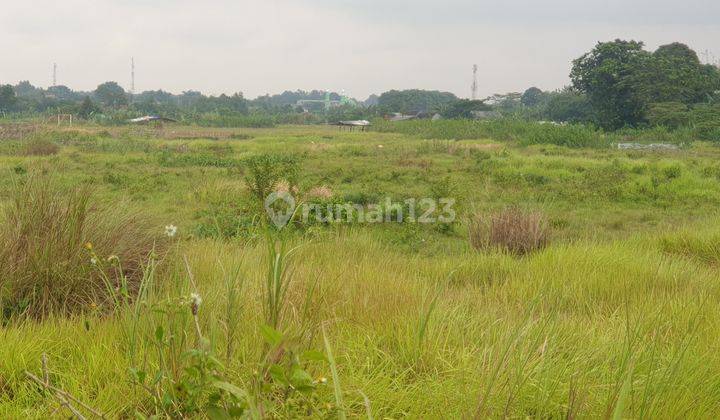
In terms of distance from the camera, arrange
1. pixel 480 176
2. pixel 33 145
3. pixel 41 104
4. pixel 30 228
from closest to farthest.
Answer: pixel 30 228 → pixel 480 176 → pixel 33 145 → pixel 41 104

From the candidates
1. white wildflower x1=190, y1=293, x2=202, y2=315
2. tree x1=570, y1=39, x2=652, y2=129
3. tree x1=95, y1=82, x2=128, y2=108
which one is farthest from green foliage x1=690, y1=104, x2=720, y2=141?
tree x1=95, y1=82, x2=128, y2=108

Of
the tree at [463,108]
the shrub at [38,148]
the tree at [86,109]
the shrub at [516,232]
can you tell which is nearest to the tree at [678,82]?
the tree at [463,108]

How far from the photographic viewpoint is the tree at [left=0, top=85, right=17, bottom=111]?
54.7m

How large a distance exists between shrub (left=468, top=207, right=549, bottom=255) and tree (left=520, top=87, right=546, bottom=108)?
3311 inches

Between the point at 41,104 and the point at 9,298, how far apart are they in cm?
6668

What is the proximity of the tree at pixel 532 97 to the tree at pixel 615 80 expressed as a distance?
48395 mm

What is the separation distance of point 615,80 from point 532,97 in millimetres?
53651

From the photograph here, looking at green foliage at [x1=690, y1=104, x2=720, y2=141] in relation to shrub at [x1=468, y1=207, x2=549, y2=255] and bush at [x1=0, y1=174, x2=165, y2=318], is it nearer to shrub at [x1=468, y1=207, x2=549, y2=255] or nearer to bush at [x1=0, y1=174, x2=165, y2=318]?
shrub at [x1=468, y1=207, x2=549, y2=255]

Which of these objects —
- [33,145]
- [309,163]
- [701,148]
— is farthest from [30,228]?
[701,148]

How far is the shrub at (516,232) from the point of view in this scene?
19.3ft

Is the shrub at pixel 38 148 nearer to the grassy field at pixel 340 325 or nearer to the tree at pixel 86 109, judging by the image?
the grassy field at pixel 340 325

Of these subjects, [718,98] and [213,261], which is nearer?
[213,261]

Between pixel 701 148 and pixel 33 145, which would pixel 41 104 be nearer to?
pixel 33 145

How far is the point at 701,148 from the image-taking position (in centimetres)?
2325
